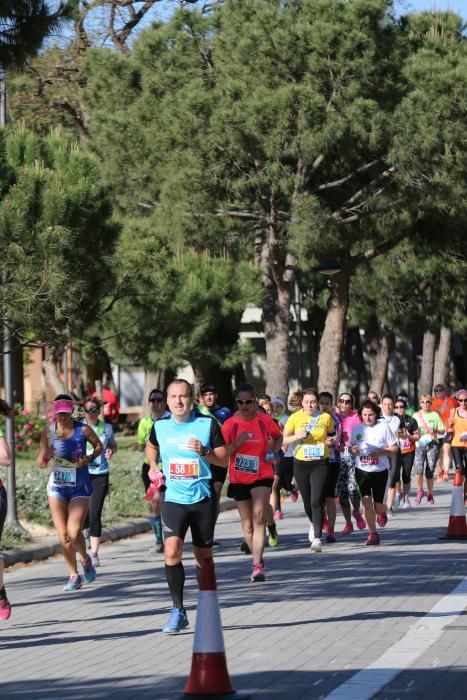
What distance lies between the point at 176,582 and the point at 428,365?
38974 millimetres

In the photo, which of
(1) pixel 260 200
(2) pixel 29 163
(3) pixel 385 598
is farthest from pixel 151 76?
(3) pixel 385 598

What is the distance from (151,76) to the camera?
91.0 feet

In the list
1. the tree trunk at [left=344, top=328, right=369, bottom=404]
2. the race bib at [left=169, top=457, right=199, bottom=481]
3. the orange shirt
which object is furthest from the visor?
the tree trunk at [left=344, top=328, right=369, bottom=404]

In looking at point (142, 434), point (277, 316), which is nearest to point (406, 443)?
point (142, 434)

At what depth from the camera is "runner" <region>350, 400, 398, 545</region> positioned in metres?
16.0

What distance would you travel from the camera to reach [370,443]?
16.1 m

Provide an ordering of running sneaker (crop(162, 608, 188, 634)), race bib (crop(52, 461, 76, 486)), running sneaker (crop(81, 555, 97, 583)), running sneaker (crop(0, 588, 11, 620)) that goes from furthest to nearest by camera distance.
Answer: running sneaker (crop(81, 555, 97, 583)), race bib (crop(52, 461, 76, 486)), running sneaker (crop(0, 588, 11, 620)), running sneaker (crop(162, 608, 188, 634))

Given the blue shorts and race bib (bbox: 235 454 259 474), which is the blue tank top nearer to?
the blue shorts


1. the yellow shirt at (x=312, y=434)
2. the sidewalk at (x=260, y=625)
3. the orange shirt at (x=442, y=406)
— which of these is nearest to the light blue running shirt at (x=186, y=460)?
the sidewalk at (x=260, y=625)

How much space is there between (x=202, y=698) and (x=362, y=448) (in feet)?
29.1

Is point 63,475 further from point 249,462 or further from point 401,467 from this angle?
point 401,467

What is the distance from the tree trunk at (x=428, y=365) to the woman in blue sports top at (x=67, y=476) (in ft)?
112

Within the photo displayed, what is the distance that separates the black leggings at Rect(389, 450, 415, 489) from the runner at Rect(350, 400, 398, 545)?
4346 millimetres

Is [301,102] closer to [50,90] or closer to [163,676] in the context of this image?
[50,90]
